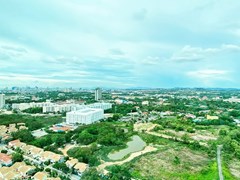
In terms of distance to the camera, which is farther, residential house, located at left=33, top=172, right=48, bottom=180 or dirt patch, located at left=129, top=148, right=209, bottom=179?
dirt patch, located at left=129, top=148, right=209, bottom=179

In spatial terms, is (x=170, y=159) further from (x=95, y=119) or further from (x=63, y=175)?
(x=95, y=119)

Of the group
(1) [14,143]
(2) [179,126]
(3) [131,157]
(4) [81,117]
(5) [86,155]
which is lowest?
(3) [131,157]

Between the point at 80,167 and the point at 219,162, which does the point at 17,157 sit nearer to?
the point at 80,167

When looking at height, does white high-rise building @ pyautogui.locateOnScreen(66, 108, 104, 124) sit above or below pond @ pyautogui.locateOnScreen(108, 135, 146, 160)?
above

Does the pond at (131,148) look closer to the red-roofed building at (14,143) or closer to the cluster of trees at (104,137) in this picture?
the cluster of trees at (104,137)

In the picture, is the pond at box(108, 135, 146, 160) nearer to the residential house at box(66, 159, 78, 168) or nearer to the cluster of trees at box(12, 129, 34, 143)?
the residential house at box(66, 159, 78, 168)

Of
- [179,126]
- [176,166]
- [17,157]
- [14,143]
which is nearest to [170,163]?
[176,166]

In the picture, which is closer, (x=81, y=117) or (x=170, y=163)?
(x=170, y=163)

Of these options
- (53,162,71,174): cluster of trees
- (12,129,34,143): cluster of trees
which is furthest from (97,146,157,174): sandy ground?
(12,129,34,143): cluster of trees

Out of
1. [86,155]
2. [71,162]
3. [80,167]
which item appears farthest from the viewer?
[86,155]
